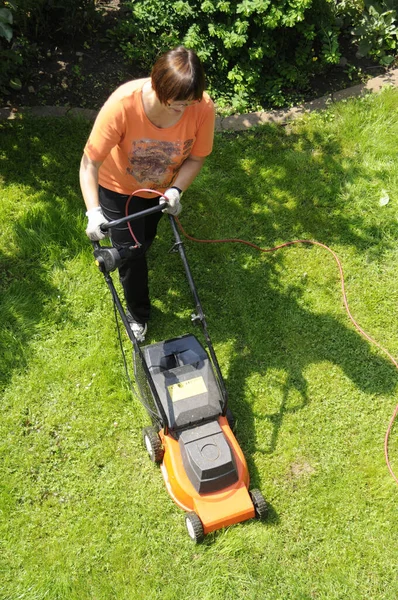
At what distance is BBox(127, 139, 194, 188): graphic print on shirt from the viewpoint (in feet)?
9.04

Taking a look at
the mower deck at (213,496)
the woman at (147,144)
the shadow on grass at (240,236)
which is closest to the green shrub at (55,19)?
the shadow on grass at (240,236)

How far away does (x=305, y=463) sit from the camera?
3.36 meters

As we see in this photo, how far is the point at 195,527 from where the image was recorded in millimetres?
2869

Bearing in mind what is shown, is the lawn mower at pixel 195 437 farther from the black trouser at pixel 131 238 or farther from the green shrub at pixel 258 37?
the green shrub at pixel 258 37

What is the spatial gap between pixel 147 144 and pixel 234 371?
5.29ft

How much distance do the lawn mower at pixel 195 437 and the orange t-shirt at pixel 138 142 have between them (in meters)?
0.25

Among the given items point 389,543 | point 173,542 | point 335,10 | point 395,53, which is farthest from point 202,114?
point 395,53

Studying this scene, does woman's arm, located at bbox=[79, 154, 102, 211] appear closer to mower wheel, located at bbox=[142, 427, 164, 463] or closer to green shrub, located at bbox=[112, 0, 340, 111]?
mower wheel, located at bbox=[142, 427, 164, 463]

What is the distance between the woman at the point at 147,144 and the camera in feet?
7.66

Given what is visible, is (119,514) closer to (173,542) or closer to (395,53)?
(173,542)

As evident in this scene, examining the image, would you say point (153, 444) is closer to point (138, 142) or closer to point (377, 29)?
point (138, 142)

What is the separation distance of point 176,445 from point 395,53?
14.5 feet

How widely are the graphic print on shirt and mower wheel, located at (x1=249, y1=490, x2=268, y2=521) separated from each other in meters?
1.72

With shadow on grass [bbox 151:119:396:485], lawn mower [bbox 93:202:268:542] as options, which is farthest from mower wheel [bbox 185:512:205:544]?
shadow on grass [bbox 151:119:396:485]
